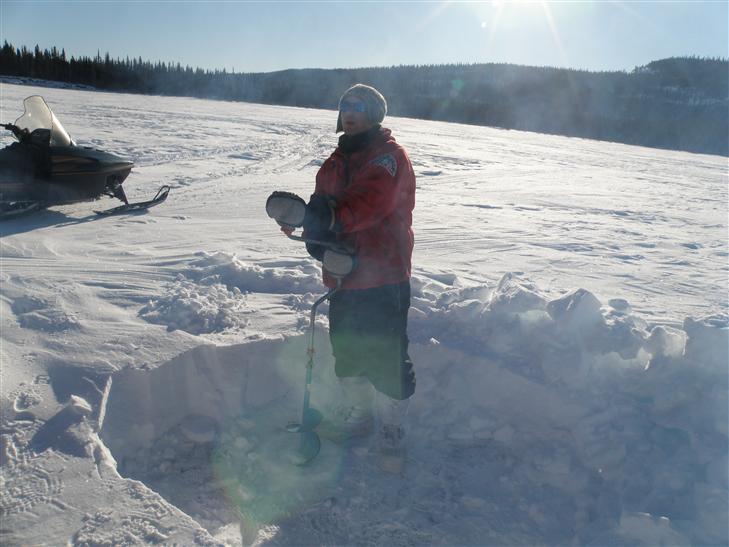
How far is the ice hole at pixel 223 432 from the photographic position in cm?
218

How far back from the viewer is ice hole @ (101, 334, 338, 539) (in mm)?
2176

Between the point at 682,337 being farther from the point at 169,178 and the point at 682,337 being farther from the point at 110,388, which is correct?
the point at 169,178

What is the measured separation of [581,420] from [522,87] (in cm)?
6182

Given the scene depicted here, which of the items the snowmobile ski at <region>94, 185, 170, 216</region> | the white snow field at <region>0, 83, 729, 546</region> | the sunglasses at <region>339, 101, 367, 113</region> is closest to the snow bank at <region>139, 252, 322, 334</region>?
the white snow field at <region>0, 83, 729, 546</region>

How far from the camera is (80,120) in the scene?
12.8 m

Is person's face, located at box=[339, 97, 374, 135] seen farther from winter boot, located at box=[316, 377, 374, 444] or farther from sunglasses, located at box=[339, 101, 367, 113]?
winter boot, located at box=[316, 377, 374, 444]

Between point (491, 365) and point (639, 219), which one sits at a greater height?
point (639, 219)

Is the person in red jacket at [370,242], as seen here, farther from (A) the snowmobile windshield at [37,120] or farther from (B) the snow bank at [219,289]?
(A) the snowmobile windshield at [37,120]

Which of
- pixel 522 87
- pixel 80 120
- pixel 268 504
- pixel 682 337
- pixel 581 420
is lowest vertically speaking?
pixel 268 504

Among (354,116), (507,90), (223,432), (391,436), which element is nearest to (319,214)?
(354,116)

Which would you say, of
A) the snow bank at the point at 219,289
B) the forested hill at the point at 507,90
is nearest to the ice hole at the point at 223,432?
the snow bank at the point at 219,289

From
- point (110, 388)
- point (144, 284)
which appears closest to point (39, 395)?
point (110, 388)

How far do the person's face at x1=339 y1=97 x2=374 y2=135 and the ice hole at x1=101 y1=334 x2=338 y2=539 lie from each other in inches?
54.4

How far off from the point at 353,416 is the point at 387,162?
126 centimetres
